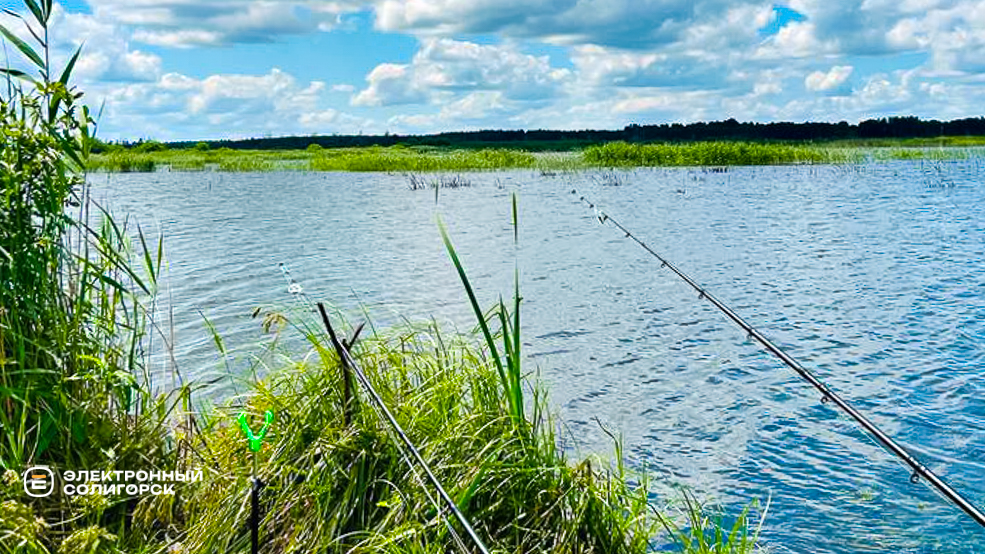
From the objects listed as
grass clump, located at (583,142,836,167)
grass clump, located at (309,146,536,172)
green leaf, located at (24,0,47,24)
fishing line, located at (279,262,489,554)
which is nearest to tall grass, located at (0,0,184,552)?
green leaf, located at (24,0,47,24)

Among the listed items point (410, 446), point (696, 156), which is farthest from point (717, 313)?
point (696, 156)

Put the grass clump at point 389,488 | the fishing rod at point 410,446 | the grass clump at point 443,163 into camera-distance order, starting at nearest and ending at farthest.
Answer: the fishing rod at point 410,446 → the grass clump at point 389,488 → the grass clump at point 443,163

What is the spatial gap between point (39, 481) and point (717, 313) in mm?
9984

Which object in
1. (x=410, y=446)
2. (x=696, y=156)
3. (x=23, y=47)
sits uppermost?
(x=23, y=47)

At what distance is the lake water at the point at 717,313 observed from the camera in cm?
696

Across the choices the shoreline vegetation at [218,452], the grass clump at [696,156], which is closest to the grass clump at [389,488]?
the shoreline vegetation at [218,452]

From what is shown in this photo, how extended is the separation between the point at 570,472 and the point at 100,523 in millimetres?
2359

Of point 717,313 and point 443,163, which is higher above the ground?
point 443,163

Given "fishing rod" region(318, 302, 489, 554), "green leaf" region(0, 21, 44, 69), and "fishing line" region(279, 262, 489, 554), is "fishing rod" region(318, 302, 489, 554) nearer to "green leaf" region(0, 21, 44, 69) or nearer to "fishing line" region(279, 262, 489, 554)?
"fishing line" region(279, 262, 489, 554)

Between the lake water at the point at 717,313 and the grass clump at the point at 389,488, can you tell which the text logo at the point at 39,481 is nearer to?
the grass clump at the point at 389,488

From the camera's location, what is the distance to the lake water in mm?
6957

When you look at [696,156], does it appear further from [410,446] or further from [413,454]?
[410,446]

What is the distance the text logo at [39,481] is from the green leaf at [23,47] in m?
2.06

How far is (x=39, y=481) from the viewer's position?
440cm
